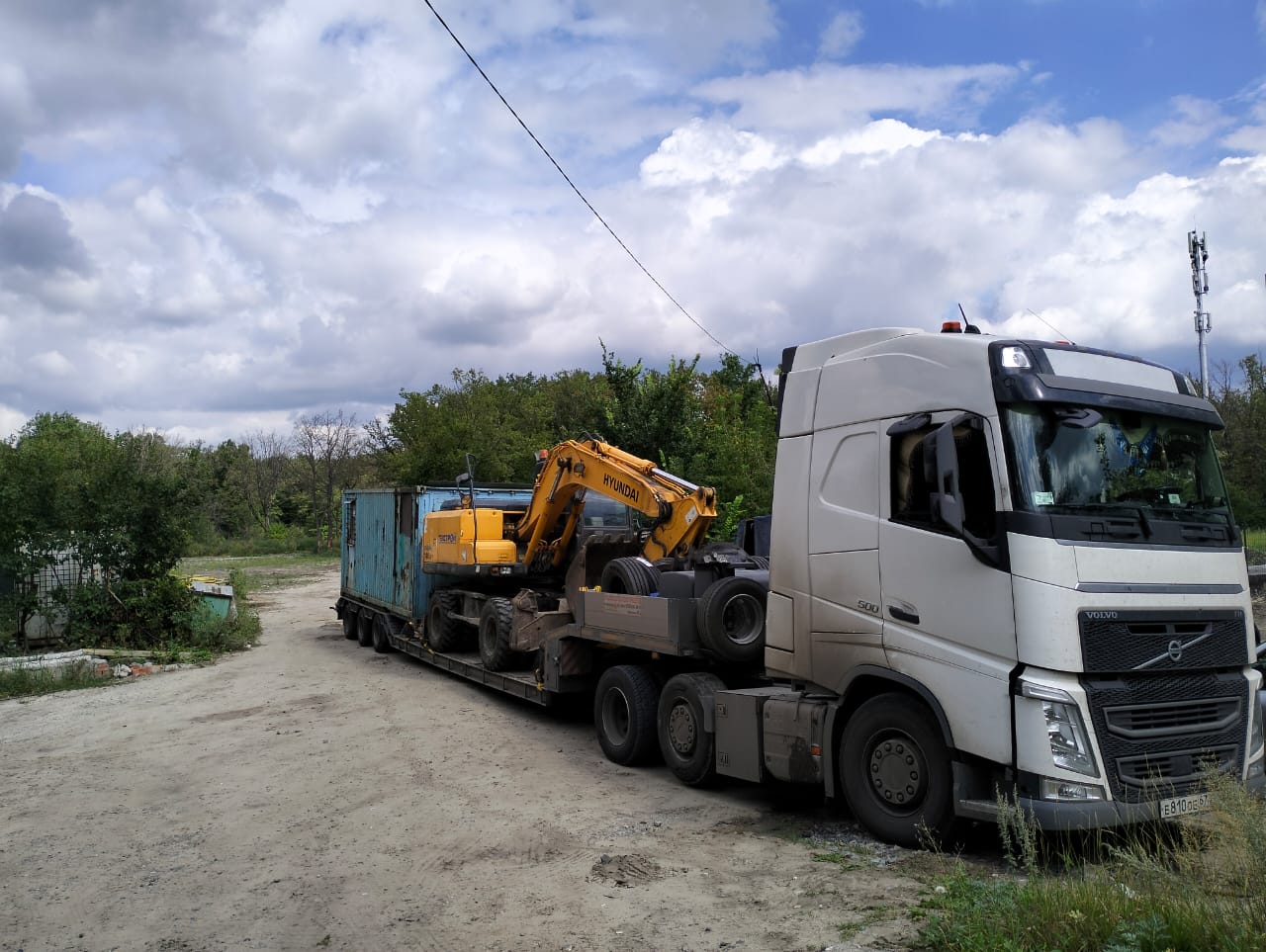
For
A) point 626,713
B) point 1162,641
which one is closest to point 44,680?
point 626,713

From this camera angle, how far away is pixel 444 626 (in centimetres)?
1492

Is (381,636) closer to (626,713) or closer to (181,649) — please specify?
(181,649)

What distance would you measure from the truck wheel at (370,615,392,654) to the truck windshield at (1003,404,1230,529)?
44.9ft

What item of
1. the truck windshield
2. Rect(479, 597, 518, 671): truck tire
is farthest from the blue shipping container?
the truck windshield

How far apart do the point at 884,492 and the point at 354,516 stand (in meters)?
14.7

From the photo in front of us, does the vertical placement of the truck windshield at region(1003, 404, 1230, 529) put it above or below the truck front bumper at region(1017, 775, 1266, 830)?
above

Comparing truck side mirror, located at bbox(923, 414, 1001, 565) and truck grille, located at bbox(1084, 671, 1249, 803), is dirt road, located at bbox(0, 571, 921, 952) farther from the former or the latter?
truck side mirror, located at bbox(923, 414, 1001, 565)

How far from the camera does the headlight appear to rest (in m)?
5.34

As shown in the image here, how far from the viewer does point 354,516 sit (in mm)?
19266

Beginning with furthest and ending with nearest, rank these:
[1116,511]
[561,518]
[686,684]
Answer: [561,518] → [686,684] → [1116,511]

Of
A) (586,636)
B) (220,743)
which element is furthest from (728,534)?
(220,743)

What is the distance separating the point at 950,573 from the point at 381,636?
538 inches

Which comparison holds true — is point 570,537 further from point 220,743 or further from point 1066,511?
point 1066,511

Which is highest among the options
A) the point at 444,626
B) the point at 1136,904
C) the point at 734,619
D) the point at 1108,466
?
the point at 1108,466
